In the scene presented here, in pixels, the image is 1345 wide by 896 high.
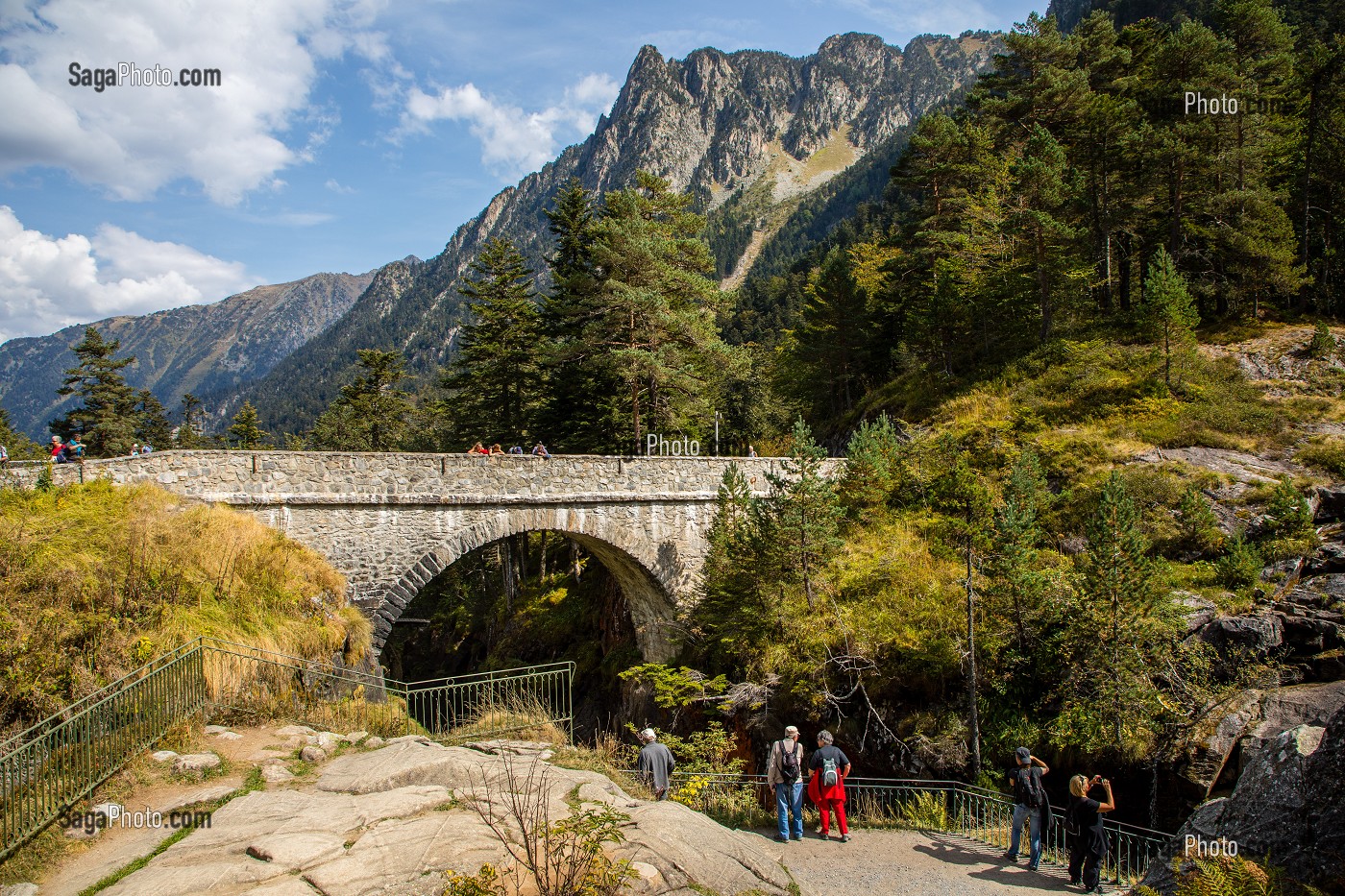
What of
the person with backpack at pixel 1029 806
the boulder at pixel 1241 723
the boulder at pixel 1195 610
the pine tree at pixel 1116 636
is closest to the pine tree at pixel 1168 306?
the boulder at pixel 1195 610

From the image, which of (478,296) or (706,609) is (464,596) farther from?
(706,609)

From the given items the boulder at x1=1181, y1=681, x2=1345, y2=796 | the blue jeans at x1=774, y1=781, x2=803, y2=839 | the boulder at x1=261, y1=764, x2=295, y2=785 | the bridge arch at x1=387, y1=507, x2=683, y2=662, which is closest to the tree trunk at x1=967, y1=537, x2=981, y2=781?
the boulder at x1=1181, y1=681, x2=1345, y2=796

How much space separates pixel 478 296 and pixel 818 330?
47.6 feet

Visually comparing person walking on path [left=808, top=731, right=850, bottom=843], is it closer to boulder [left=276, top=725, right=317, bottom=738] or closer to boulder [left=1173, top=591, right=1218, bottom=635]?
boulder [left=276, top=725, right=317, bottom=738]

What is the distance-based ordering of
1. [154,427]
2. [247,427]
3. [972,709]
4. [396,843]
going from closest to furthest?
[396,843]
[972,709]
[247,427]
[154,427]

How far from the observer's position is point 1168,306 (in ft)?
61.8

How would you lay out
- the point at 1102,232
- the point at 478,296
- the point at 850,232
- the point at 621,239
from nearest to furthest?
the point at 621,239 → the point at 1102,232 → the point at 478,296 → the point at 850,232

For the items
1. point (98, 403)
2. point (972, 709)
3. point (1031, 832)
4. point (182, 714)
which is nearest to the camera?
point (1031, 832)

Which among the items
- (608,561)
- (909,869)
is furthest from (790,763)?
(608,561)

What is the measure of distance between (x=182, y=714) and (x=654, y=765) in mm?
5880

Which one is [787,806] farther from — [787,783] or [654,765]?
[654,765]

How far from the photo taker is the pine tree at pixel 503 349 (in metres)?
28.0

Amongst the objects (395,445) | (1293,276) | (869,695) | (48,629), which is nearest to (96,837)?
(48,629)

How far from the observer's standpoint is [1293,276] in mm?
20578
